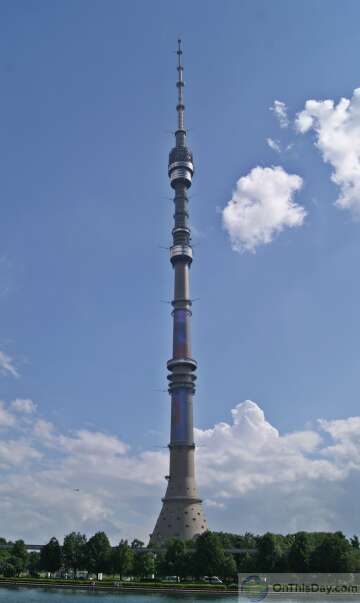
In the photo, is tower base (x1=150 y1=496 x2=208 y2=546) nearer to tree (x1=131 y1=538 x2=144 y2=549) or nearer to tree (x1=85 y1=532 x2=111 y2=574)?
tree (x1=131 y1=538 x2=144 y2=549)

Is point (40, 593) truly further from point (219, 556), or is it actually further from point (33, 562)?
point (33, 562)

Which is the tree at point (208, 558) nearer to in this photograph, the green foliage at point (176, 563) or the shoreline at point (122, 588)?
the green foliage at point (176, 563)

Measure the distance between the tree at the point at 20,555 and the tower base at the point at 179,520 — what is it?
1494 inches

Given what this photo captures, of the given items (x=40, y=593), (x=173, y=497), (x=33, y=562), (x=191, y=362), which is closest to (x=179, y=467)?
(x=173, y=497)

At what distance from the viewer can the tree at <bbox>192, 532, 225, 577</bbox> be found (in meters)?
119

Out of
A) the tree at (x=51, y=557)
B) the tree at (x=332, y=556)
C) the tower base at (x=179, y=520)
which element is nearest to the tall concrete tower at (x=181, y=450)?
the tower base at (x=179, y=520)

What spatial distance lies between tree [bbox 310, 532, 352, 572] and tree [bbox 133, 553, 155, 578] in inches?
1225

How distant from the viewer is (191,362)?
189 m

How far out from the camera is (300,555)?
120 meters

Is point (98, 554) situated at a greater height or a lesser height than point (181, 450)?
lesser

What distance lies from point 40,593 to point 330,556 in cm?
5128

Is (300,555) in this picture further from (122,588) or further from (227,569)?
(122,588)

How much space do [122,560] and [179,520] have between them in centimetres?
5154

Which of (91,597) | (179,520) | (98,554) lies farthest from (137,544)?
(91,597)
